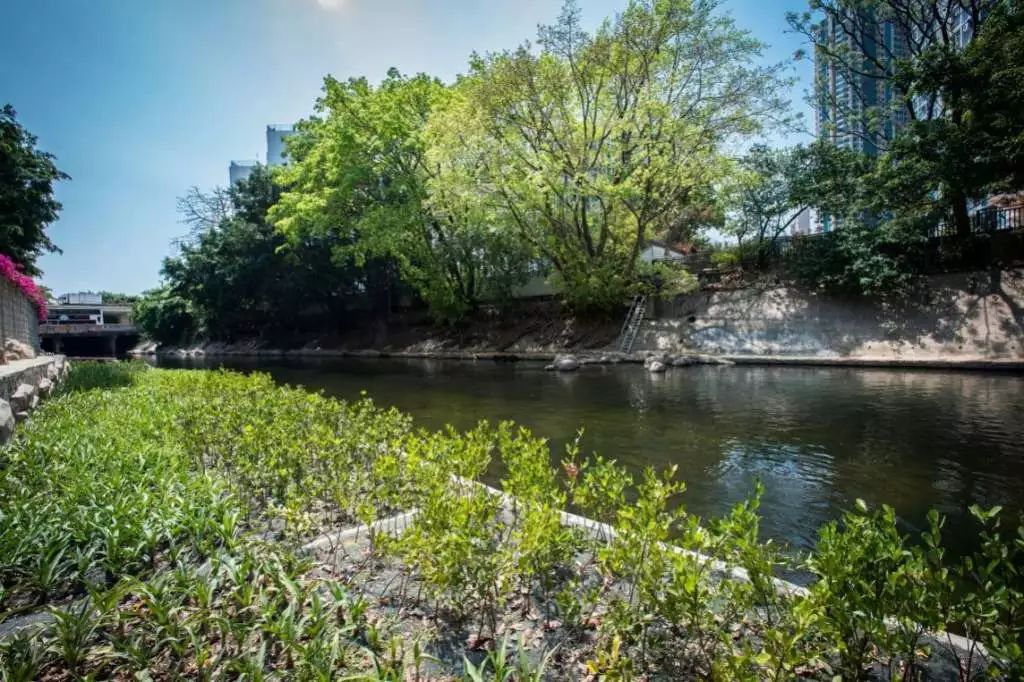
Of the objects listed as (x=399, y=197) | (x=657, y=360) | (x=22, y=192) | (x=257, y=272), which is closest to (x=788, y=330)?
(x=657, y=360)

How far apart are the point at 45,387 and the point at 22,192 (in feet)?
28.4

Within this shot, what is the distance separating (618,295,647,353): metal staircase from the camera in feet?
73.6

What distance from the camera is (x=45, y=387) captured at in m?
9.80

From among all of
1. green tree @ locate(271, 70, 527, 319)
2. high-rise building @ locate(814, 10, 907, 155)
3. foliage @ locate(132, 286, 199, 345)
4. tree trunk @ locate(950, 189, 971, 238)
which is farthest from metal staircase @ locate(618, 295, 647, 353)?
foliage @ locate(132, 286, 199, 345)

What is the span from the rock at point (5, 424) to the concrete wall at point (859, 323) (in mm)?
19637

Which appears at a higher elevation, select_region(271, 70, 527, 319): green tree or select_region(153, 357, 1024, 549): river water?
select_region(271, 70, 527, 319): green tree

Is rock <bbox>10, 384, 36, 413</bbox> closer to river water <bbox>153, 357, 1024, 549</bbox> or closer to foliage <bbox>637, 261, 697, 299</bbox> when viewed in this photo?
river water <bbox>153, 357, 1024, 549</bbox>

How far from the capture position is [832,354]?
17.6 meters

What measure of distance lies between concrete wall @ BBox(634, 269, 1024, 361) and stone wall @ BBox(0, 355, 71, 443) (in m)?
19.1

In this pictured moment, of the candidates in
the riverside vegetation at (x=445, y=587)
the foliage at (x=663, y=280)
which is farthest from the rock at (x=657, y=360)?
the riverside vegetation at (x=445, y=587)

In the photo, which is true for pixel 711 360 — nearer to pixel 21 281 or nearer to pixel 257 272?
pixel 21 281

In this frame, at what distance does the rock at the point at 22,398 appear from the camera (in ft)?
24.4

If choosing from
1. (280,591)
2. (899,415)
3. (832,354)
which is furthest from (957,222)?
(280,591)

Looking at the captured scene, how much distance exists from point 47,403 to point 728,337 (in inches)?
804
